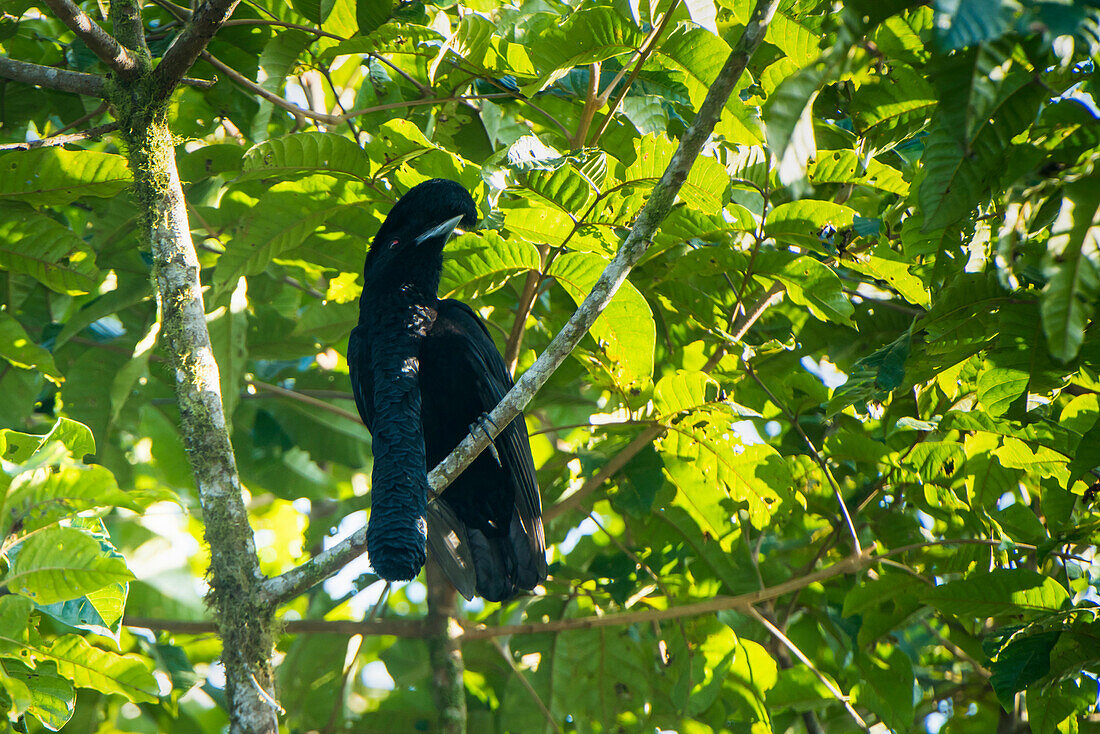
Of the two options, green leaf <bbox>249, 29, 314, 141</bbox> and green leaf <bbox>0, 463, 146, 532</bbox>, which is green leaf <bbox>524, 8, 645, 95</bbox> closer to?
green leaf <bbox>249, 29, 314, 141</bbox>

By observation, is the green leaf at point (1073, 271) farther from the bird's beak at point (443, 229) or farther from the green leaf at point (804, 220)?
the bird's beak at point (443, 229)

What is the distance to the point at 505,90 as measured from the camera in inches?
121

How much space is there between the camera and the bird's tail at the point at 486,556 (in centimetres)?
334

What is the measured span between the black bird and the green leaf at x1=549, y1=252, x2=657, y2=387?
17.1 inches

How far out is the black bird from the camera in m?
2.92

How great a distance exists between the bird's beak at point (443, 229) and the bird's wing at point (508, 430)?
1.29ft

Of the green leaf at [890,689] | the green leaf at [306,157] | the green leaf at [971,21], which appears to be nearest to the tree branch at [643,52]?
the green leaf at [306,157]

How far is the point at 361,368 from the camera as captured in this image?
3.33 metres

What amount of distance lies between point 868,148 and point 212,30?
82.4 inches

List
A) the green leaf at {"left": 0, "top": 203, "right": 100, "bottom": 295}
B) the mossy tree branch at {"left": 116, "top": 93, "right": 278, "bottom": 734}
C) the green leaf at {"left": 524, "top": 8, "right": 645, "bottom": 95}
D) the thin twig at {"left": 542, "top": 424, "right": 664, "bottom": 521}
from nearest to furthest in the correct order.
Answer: the mossy tree branch at {"left": 116, "top": 93, "right": 278, "bottom": 734}, the green leaf at {"left": 524, "top": 8, "right": 645, "bottom": 95}, the green leaf at {"left": 0, "top": 203, "right": 100, "bottom": 295}, the thin twig at {"left": 542, "top": 424, "right": 664, "bottom": 521}

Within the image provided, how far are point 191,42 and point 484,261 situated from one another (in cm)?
109

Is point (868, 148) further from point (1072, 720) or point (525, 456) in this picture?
point (1072, 720)

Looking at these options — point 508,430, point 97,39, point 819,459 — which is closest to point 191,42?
point 97,39

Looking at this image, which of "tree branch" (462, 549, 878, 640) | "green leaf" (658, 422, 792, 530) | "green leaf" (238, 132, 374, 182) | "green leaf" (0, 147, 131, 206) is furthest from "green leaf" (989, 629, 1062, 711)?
"green leaf" (0, 147, 131, 206)
